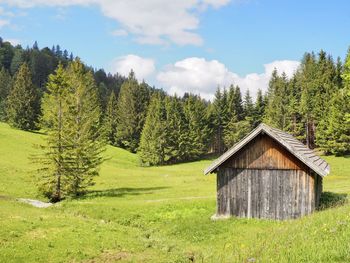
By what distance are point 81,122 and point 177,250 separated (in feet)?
89.3

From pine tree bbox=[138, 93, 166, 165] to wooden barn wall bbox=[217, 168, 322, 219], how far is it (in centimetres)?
5989

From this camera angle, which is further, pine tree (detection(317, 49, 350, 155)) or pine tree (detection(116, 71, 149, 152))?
pine tree (detection(116, 71, 149, 152))

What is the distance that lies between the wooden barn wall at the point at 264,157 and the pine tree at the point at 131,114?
249 ft

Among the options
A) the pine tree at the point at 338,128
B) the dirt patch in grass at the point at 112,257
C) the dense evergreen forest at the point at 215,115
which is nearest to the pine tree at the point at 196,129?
the dense evergreen forest at the point at 215,115

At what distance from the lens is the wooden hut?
87.6 ft

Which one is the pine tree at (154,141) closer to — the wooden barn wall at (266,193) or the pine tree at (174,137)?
the pine tree at (174,137)

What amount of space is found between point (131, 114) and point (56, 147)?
2622 inches

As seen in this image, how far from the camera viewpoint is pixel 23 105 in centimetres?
9019

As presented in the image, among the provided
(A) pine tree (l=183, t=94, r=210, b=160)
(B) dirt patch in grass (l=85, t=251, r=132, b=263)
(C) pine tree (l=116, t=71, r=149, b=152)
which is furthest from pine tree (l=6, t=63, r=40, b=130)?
(B) dirt patch in grass (l=85, t=251, r=132, b=263)

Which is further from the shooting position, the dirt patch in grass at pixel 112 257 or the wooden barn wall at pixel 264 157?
the wooden barn wall at pixel 264 157

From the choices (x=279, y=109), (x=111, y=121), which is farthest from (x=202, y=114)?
(x=111, y=121)

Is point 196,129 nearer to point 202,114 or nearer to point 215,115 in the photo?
point 202,114

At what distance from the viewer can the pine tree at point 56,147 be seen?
4059cm

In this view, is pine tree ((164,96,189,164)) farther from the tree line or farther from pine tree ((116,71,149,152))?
pine tree ((116,71,149,152))
